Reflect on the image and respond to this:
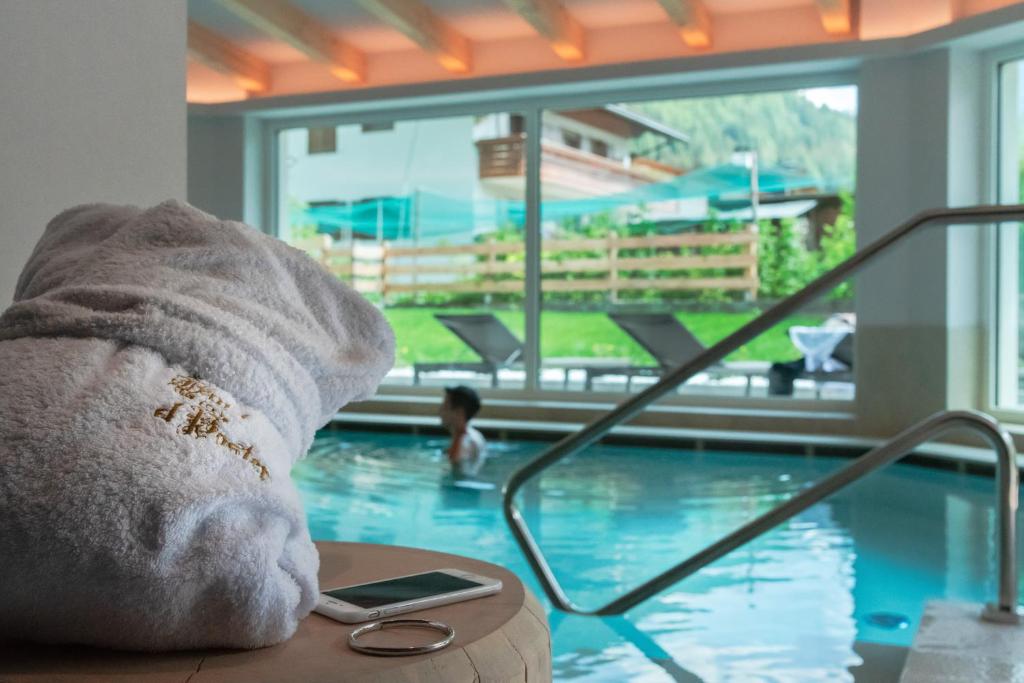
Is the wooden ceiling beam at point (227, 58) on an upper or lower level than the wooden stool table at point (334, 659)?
upper

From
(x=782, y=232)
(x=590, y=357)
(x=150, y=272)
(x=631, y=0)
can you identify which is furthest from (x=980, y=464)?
(x=150, y=272)

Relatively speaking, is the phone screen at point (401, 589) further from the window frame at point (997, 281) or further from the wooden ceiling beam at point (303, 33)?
the wooden ceiling beam at point (303, 33)

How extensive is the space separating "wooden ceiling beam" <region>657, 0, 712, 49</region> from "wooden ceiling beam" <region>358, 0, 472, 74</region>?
1.77m

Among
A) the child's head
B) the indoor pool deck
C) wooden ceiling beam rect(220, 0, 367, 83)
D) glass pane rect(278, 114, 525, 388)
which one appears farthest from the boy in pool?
the indoor pool deck

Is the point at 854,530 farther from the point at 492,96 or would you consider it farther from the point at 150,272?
the point at 492,96

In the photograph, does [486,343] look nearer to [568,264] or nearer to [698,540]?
[568,264]

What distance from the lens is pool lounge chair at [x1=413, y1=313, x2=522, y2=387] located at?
877cm

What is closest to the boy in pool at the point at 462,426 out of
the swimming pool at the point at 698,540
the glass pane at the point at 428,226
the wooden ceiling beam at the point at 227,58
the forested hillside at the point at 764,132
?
the swimming pool at the point at 698,540

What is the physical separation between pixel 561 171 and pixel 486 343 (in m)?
1.54

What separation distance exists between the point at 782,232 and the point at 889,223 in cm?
86

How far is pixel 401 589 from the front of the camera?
92 centimetres

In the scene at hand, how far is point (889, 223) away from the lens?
23.8ft

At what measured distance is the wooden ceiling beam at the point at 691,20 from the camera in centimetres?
714

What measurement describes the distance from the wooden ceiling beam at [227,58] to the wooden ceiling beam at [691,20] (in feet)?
12.5
